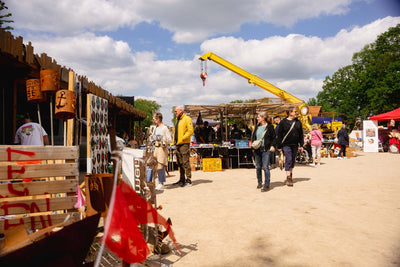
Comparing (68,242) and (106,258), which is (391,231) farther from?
(68,242)

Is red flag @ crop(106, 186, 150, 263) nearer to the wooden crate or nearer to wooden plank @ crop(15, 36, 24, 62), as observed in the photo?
the wooden crate

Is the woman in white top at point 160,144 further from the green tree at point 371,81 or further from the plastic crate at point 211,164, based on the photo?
the green tree at point 371,81

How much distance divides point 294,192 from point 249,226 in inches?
116

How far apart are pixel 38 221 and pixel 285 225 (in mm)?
3273

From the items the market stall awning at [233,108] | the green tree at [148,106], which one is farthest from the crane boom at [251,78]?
the green tree at [148,106]

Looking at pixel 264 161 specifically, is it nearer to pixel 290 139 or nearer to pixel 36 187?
pixel 290 139

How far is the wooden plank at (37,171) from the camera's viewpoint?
2.71m

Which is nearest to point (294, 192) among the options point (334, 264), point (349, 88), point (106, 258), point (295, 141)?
point (295, 141)

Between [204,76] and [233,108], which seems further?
[204,76]

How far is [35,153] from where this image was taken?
2861mm

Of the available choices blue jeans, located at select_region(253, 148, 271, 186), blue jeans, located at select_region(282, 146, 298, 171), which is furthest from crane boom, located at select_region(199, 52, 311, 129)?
blue jeans, located at select_region(253, 148, 271, 186)

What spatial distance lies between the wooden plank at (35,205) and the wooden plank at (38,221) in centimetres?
7

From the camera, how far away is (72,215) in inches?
114

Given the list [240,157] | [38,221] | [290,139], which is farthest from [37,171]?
[240,157]
